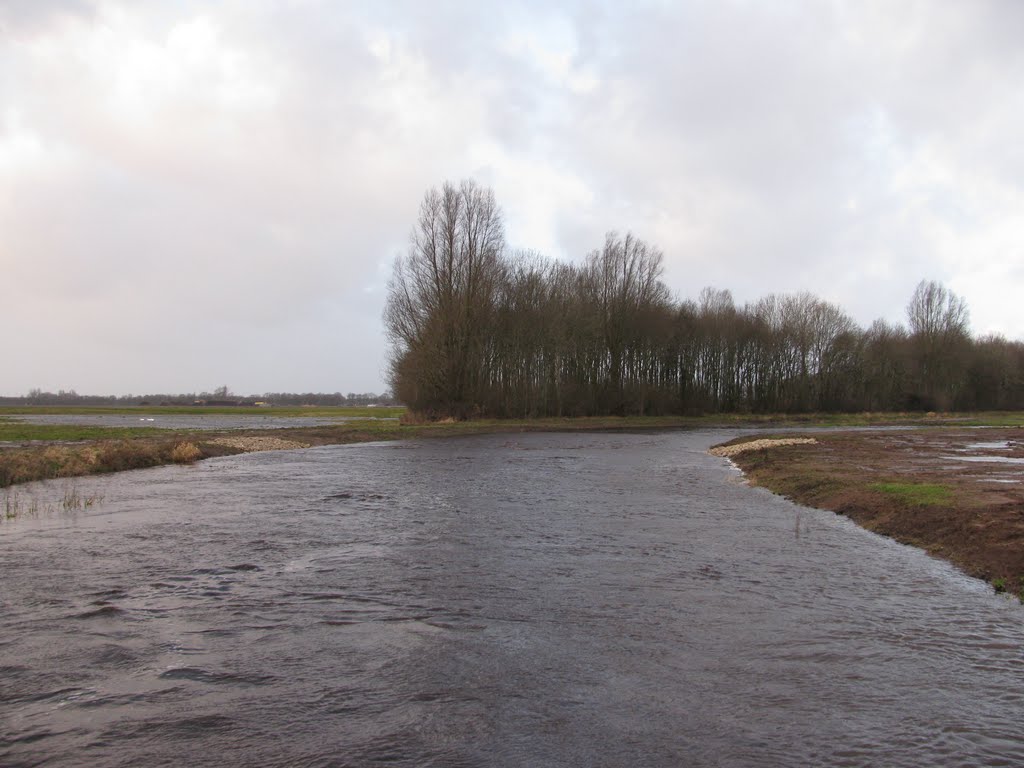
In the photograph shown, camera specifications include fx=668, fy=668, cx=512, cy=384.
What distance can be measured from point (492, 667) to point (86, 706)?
14.0 ft

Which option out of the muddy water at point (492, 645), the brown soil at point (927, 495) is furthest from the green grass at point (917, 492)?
the muddy water at point (492, 645)

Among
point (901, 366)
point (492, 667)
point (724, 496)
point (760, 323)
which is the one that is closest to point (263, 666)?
point (492, 667)

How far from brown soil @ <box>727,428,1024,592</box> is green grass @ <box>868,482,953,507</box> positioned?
3 centimetres

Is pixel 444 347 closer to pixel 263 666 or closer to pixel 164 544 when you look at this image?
pixel 164 544

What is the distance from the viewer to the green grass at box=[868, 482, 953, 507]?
1728 centimetres

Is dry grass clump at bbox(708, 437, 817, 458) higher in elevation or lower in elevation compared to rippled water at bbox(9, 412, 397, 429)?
lower

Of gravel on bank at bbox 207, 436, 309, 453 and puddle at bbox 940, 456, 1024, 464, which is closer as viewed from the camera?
puddle at bbox 940, 456, 1024, 464

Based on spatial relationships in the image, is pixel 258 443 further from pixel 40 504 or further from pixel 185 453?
pixel 40 504

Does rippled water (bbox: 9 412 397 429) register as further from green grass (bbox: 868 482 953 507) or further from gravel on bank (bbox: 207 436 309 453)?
green grass (bbox: 868 482 953 507)

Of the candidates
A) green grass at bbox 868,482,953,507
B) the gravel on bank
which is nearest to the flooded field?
the gravel on bank

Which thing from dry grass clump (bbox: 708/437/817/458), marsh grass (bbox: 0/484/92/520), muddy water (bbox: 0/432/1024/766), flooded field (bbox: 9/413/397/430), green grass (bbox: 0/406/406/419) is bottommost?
muddy water (bbox: 0/432/1024/766)

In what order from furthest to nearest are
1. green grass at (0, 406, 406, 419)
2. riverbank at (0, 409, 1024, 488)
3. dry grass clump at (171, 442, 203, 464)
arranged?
green grass at (0, 406, 406, 419) → dry grass clump at (171, 442, 203, 464) → riverbank at (0, 409, 1024, 488)

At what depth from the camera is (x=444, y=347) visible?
68.4 meters

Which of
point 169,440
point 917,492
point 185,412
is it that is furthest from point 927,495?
point 185,412
